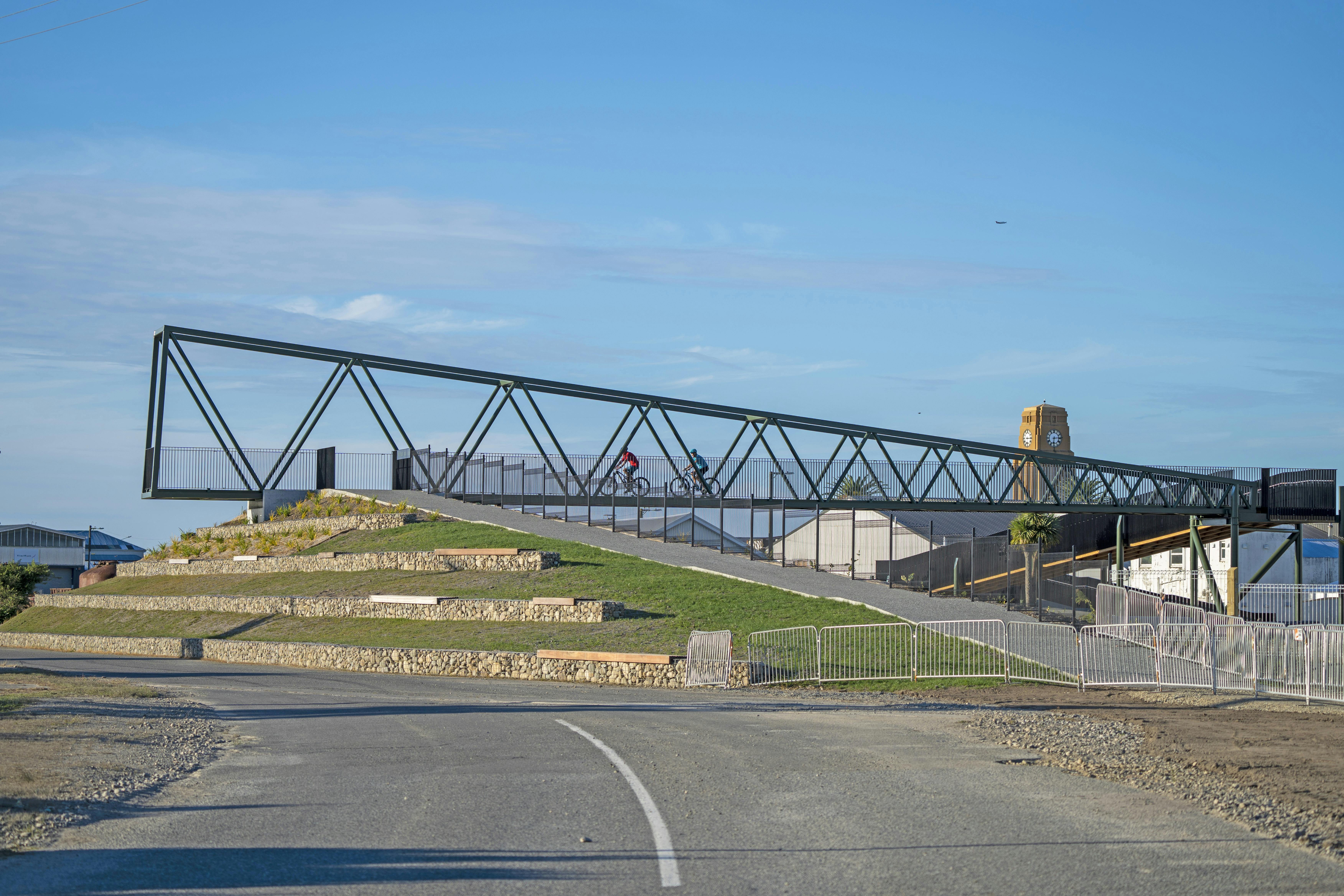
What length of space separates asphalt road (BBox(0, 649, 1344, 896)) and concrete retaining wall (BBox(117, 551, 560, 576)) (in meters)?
20.8

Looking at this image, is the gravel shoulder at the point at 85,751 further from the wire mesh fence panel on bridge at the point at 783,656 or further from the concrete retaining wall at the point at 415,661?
the wire mesh fence panel on bridge at the point at 783,656

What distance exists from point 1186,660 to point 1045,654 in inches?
110

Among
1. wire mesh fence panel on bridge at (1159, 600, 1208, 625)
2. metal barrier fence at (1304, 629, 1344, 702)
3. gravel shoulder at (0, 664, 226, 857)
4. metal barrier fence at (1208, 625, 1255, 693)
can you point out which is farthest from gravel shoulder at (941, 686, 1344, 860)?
gravel shoulder at (0, 664, 226, 857)

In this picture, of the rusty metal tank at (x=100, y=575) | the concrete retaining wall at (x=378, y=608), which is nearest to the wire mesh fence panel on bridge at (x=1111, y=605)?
the concrete retaining wall at (x=378, y=608)

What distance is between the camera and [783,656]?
2525cm

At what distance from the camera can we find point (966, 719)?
17547 millimetres

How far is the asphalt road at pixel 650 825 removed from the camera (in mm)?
7336

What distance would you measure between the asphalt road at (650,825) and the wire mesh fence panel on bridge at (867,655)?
8.04 meters

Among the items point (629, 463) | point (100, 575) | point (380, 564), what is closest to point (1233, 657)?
point (380, 564)

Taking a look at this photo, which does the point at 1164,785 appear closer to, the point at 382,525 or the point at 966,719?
the point at 966,719

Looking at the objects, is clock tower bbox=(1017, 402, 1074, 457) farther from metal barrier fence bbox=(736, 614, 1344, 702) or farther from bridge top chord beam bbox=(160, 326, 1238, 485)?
metal barrier fence bbox=(736, 614, 1344, 702)

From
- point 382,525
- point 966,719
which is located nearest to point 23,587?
point 382,525

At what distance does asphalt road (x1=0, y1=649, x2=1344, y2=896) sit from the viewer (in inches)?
289

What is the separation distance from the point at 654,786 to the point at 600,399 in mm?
45088
